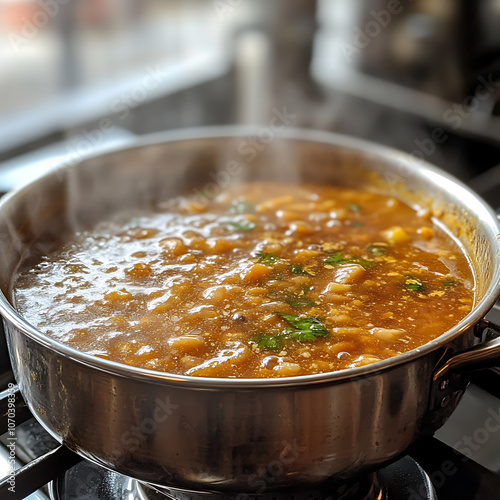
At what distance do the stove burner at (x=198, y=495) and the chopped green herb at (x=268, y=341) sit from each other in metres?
0.29

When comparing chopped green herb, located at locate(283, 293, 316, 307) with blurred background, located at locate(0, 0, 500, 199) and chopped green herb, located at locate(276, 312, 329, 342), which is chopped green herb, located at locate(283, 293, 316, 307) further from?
blurred background, located at locate(0, 0, 500, 199)

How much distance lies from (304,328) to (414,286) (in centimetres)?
36

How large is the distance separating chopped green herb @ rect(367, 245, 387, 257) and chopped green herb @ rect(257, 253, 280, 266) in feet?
0.87

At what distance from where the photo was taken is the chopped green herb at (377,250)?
172 centimetres

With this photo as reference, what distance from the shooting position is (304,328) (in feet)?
4.46

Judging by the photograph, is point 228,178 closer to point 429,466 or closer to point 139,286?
point 139,286

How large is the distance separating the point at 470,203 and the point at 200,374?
90 cm

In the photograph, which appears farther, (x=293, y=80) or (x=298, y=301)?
(x=293, y=80)

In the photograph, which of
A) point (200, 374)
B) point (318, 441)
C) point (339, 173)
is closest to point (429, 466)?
point (318, 441)

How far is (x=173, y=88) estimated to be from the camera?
321cm

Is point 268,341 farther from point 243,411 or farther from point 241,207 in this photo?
point 241,207

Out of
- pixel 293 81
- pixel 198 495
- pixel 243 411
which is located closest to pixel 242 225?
pixel 198 495

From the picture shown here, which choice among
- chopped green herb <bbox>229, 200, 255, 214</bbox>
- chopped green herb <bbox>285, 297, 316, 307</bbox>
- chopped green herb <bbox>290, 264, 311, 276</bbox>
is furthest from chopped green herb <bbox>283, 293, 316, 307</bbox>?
chopped green herb <bbox>229, 200, 255, 214</bbox>

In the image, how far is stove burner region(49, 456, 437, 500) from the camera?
1317 mm
